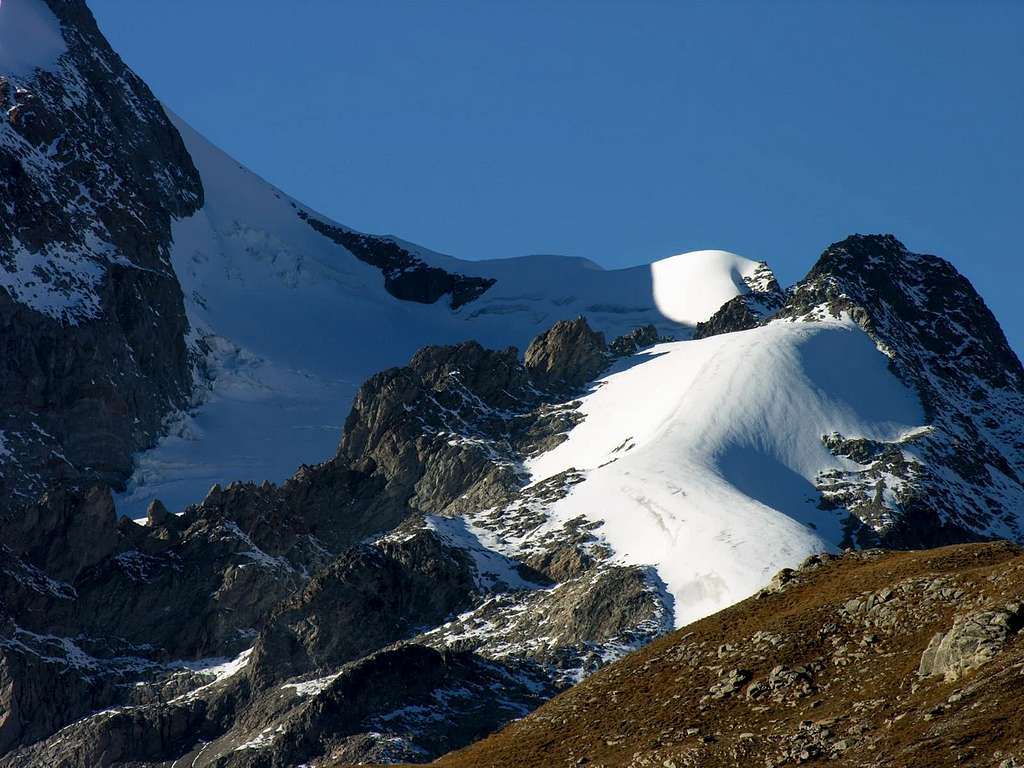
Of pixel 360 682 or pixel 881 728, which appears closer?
pixel 881 728

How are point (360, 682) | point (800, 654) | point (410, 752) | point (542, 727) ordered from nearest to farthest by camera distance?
point (800, 654) < point (542, 727) < point (410, 752) < point (360, 682)

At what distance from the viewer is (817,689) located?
8288 cm

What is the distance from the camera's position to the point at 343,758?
18250cm

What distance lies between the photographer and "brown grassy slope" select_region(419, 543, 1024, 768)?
73.6 m

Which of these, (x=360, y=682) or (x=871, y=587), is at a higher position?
(x=360, y=682)

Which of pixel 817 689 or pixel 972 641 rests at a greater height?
pixel 817 689

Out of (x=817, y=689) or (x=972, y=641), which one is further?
(x=817, y=689)

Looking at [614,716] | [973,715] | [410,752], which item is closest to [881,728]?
[973,715]

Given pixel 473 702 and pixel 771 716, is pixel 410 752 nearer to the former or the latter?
pixel 473 702

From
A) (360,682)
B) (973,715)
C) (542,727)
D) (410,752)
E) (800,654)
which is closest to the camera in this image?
(973,715)

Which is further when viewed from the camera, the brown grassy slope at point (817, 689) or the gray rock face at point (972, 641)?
the gray rock face at point (972, 641)

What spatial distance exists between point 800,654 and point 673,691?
18.2ft

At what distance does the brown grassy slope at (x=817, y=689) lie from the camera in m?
73.6

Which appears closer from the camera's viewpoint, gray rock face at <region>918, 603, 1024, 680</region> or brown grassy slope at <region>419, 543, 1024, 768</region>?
brown grassy slope at <region>419, 543, 1024, 768</region>
